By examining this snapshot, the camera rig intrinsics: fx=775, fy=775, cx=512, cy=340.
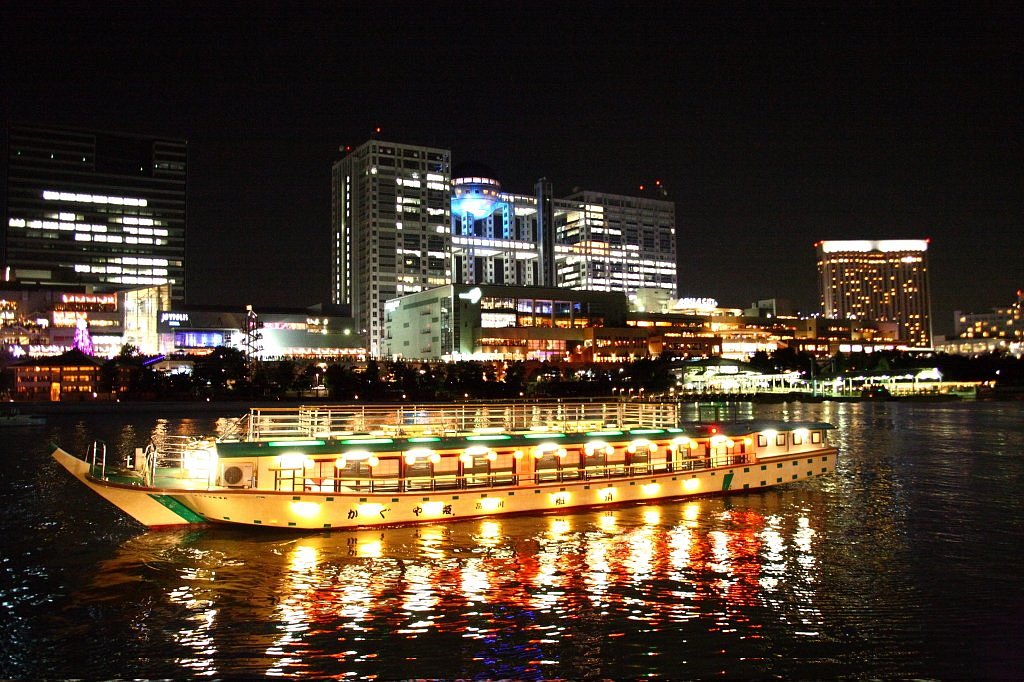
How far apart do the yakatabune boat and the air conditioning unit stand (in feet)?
0.10

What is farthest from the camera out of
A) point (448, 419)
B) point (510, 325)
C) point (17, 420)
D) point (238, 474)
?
point (510, 325)

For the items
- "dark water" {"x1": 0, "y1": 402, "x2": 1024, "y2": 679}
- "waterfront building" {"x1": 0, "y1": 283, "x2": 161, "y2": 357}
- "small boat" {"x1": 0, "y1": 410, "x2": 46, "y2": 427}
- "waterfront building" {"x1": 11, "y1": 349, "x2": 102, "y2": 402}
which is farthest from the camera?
"waterfront building" {"x1": 0, "y1": 283, "x2": 161, "y2": 357}

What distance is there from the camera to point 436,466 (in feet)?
87.7

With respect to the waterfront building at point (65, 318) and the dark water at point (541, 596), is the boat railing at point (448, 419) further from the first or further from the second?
the waterfront building at point (65, 318)

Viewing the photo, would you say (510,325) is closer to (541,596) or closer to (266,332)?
(266,332)

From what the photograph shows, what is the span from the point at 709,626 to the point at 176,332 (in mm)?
166175

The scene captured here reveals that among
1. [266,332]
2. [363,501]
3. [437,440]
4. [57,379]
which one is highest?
[266,332]

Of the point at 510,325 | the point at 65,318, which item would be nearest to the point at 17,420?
the point at 65,318

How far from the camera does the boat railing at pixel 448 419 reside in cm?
2600

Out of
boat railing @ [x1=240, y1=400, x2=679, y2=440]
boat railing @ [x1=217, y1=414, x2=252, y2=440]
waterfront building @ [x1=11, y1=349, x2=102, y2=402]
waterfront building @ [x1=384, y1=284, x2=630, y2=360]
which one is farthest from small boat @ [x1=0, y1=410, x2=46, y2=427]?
waterfront building @ [x1=384, y1=284, x2=630, y2=360]

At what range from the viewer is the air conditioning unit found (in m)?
24.0

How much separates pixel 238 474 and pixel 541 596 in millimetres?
11003

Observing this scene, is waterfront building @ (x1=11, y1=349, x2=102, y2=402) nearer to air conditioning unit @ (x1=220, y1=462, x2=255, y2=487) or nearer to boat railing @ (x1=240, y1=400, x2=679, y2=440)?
→ boat railing @ (x1=240, y1=400, x2=679, y2=440)

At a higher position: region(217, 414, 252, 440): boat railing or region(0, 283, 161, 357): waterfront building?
region(0, 283, 161, 357): waterfront building
